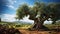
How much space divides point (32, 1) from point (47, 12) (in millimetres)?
446

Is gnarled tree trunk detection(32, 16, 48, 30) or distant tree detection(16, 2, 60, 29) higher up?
distant tree detection(16, 2, 60, 29)

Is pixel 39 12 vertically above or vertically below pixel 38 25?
above

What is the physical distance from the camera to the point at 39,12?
13.1 feet

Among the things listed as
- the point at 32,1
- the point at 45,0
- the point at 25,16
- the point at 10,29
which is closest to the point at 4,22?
the point at 10,29

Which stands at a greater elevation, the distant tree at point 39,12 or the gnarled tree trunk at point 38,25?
the distant tree at point 39,12

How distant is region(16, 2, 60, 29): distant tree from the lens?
3.99 metres

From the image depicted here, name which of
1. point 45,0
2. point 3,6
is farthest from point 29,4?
point 3,6

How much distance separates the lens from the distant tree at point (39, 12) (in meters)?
3.99

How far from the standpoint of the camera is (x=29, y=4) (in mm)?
4062

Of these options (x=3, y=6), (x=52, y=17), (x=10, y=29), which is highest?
(x=3, y=6)

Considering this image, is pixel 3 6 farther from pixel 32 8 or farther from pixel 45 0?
pixel 45 0

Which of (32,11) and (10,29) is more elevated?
(32,11)

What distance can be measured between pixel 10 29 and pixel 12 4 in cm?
61

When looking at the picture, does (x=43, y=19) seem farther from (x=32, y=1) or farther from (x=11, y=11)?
(x=11, y=11)
